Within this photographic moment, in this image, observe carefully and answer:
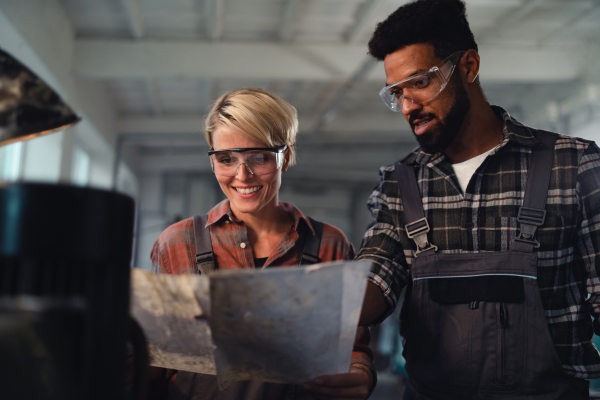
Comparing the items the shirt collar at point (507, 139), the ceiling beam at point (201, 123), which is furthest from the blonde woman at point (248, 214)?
the ceiling beam at point (201, 123)

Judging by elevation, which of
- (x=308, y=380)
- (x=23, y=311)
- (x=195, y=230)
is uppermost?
(x=195, y=230)

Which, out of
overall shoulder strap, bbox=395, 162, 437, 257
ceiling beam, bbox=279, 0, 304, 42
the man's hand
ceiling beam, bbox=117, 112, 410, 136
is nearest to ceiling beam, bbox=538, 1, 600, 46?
ceiling beam, bbox=279, 0, 304, 42

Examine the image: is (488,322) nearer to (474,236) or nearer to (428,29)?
(474,236)

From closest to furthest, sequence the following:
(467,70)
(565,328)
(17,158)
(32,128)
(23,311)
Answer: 1. (23,311)
2. (32,128)
3. (565,328)
4. (467,70)
5. (17,158)

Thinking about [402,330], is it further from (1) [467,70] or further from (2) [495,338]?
(1) [467,70]

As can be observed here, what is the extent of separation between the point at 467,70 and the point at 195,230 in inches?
36.4

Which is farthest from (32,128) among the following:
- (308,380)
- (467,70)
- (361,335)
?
(467,70)

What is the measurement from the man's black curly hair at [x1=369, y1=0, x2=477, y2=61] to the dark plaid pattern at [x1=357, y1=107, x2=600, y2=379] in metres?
0.26

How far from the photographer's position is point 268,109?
1.44 metres

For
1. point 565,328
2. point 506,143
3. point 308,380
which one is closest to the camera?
point 308,380

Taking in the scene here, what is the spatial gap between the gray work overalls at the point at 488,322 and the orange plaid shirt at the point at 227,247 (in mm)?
264

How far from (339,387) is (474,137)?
83cm

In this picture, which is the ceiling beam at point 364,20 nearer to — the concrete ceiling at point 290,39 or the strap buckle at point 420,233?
the concrete ceiling at point 290,39

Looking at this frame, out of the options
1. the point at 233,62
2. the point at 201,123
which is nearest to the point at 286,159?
the point at 233,62
